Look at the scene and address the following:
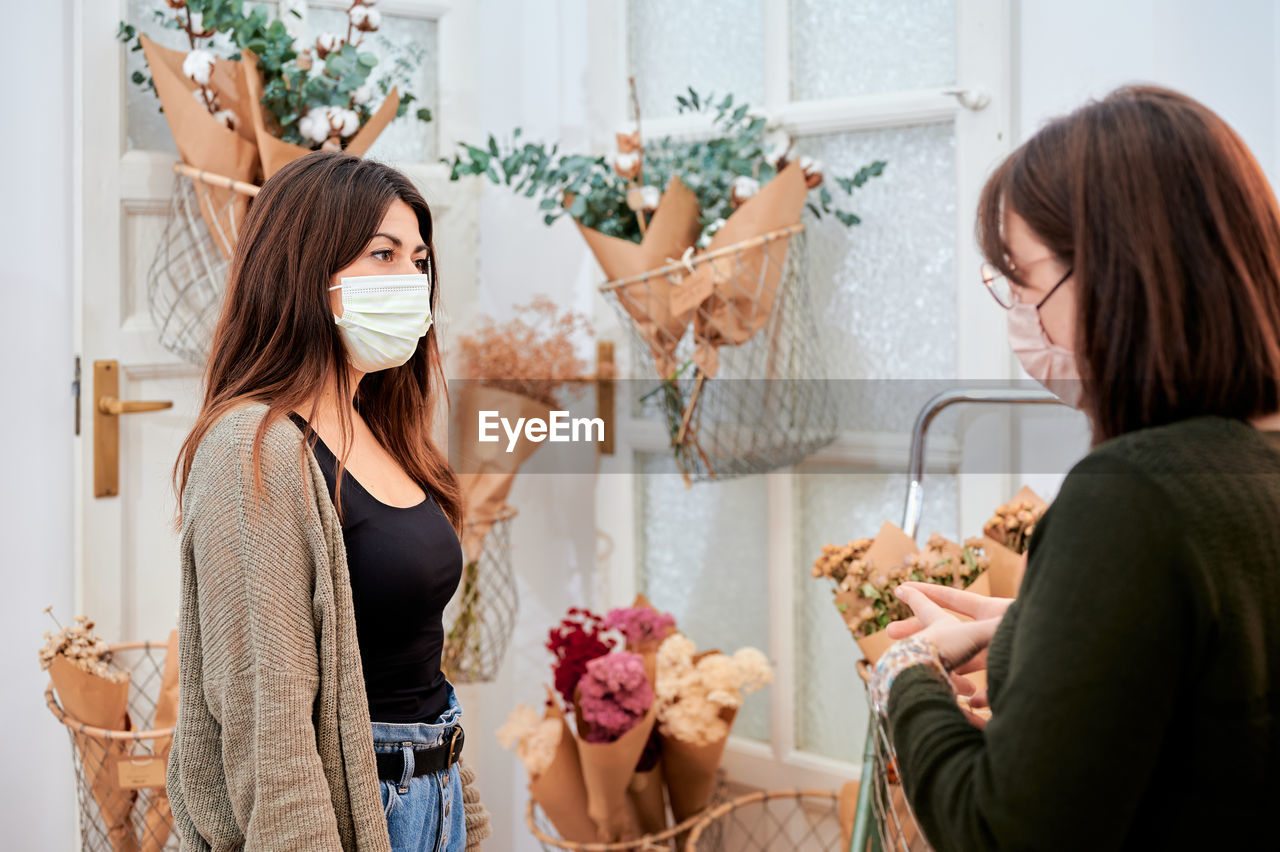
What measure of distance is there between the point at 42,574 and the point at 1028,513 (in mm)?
1664

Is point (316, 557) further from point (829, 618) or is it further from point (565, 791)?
point (829, 618)

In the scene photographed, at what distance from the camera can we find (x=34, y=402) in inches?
68.8

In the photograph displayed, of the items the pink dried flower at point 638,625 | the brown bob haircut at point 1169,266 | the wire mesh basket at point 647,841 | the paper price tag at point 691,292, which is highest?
the paper price tag at point 691,292

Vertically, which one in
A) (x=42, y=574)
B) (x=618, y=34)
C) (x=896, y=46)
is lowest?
(x=42, y=574)

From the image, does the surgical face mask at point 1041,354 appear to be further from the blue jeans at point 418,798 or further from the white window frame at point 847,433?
the white window frame at point 847,433

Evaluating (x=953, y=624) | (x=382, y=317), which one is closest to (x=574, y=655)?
(x=382, y=317)

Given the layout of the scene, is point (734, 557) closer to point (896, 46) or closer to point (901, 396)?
point (901, 396)

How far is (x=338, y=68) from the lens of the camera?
1.67 metres

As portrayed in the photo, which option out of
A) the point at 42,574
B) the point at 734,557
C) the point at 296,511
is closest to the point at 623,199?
the point at 734,557

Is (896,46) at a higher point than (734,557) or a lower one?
higher

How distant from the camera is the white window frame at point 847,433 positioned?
1750mm

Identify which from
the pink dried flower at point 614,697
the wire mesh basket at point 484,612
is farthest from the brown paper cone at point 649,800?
Answer: the wire mesh basket at point 484,612

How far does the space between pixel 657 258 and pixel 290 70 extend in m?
0.70

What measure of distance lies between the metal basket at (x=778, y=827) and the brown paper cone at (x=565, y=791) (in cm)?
32
